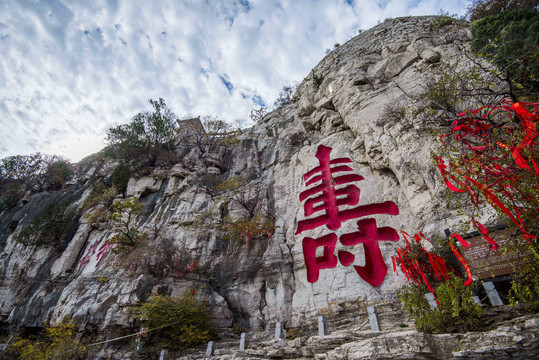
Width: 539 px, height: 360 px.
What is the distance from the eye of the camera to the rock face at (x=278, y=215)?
7.18 m

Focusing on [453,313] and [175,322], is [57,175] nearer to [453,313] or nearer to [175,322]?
[175,322]

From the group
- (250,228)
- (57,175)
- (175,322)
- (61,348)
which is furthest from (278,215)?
(57,175)

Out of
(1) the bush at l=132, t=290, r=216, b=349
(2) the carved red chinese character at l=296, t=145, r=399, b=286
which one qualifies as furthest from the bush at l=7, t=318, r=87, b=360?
(2) the carved red chinese character at l=296, t=145, r=399, b=286

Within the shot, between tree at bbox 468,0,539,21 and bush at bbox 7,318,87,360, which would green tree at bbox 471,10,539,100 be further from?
bush at bbox 7,318,87,360

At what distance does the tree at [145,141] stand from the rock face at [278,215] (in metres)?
1.20

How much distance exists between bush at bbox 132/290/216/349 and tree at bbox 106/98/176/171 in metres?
8.93

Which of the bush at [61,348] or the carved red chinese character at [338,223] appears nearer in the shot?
the carved red chinese character at [338,223]

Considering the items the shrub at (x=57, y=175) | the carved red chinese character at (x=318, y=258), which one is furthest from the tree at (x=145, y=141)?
the carved red chinese character at (x=318, y=258)

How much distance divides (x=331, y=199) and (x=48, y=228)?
13.4 meters

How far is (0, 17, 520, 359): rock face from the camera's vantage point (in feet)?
23.6

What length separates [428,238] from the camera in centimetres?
607

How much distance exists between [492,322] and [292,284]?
4.83m

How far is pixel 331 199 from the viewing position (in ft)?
28.3

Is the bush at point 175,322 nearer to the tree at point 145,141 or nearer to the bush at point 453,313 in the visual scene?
the bush at point 453,313
